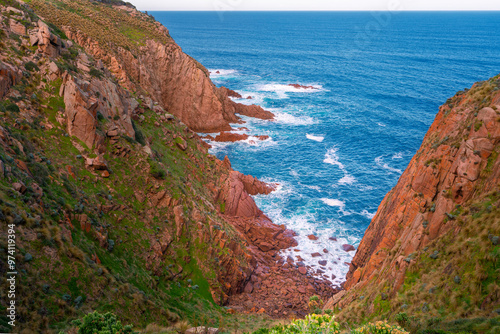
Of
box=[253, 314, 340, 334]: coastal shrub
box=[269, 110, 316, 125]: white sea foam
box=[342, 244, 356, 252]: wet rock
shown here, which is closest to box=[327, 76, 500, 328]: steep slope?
box=[253, 314, 340, 334]: coastal shrub

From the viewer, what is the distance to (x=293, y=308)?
2941cm

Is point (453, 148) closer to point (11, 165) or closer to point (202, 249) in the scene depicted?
point (202, 249)

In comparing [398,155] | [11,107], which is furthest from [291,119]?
[11,107]

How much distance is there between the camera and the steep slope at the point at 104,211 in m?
15.9

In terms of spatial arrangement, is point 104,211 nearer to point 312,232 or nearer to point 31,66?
point 31,66

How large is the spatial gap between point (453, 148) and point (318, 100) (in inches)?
2997

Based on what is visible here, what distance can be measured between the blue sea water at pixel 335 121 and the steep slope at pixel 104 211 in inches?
379

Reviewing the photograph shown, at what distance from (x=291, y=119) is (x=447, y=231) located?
210 feet

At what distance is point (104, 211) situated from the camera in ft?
79.5

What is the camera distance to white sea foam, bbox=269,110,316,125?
79875mm

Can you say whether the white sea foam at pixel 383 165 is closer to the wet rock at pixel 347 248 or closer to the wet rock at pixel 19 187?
the wet rock at pixel 347 248

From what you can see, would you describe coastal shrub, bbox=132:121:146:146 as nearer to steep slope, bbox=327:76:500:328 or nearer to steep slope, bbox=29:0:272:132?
steep slope, bbox=327:76:500:328

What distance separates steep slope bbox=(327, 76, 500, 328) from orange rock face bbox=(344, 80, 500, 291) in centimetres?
6

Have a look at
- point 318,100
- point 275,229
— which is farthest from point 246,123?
point 275,229
